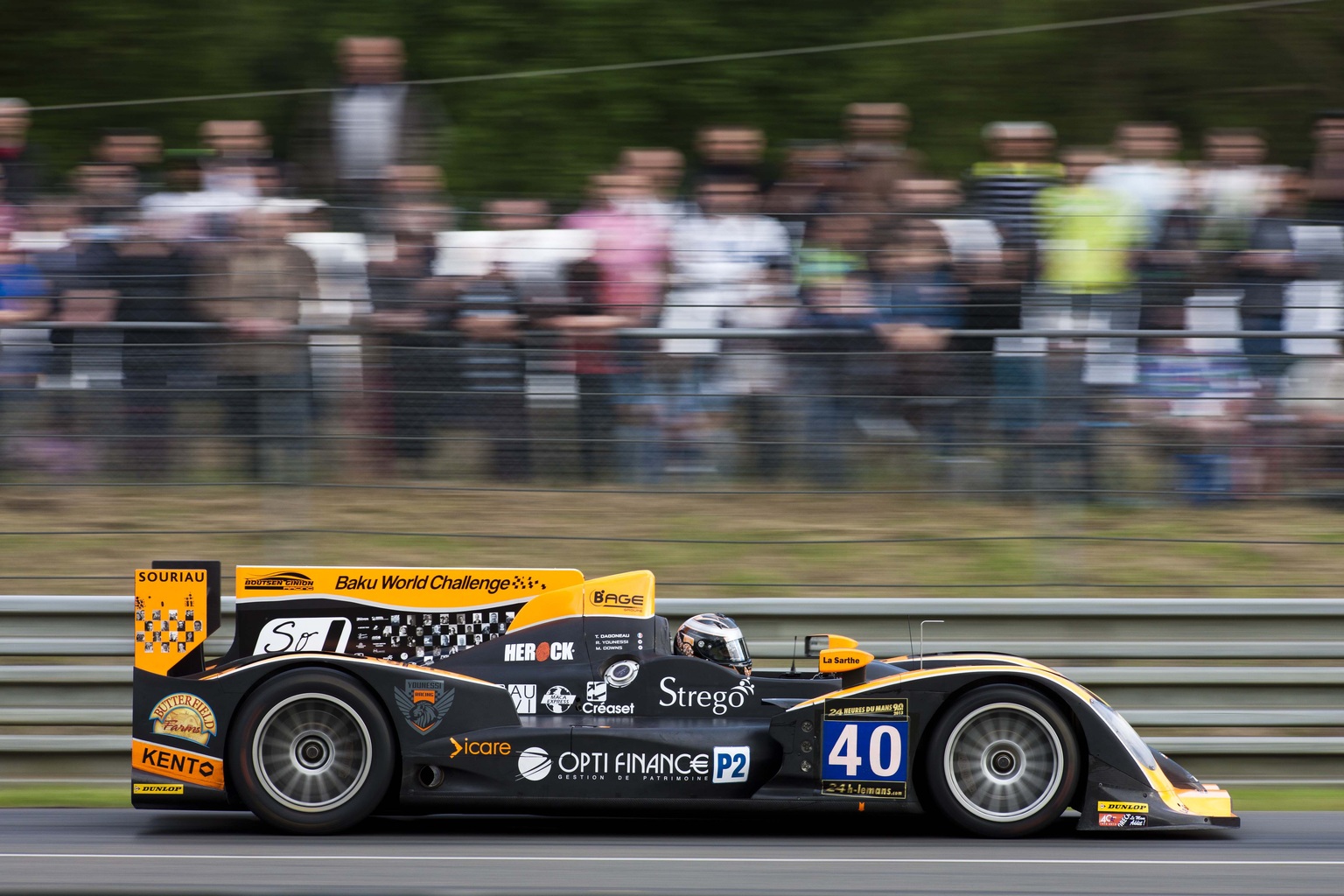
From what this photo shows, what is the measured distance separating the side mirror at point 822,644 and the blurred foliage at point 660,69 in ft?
18.8

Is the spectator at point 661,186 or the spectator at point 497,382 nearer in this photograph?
the spectator at point 497,382

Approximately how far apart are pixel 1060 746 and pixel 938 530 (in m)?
1.87

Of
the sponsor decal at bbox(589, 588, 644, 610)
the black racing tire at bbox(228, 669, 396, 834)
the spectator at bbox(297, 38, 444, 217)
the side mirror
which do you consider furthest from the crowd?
the black racing tire at bbox(228, 669, 396, 834)

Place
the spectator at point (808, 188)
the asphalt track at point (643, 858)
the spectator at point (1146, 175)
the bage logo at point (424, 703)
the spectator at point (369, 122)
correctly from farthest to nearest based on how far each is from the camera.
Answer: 1. the spectator at point (369, 122)
2. the spectator at point (1146, 175)
3. the spectator at point (808, 188)
4. the bage logo at point (424, 703)
5. the asphalt track at point (643, 858)

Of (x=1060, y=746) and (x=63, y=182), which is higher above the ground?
(x=63, y=182)

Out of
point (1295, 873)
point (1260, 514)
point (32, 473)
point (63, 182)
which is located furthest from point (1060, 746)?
point (63, 182)

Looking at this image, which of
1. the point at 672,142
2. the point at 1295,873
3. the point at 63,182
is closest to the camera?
the point at 1295,873

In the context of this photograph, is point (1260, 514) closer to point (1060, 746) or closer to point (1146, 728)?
A: point (1146, 728)

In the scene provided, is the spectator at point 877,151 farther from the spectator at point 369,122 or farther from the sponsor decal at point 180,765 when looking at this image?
the sponsor decal at point 180,765

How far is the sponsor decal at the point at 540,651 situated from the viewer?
6.11 m

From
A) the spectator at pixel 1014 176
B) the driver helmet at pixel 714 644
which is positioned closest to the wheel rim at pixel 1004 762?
the driver helmet at pixel 714 644

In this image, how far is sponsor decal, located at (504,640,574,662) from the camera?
6113 mm

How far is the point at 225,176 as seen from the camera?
858cm

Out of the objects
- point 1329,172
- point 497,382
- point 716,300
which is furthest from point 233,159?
point 1329,172
